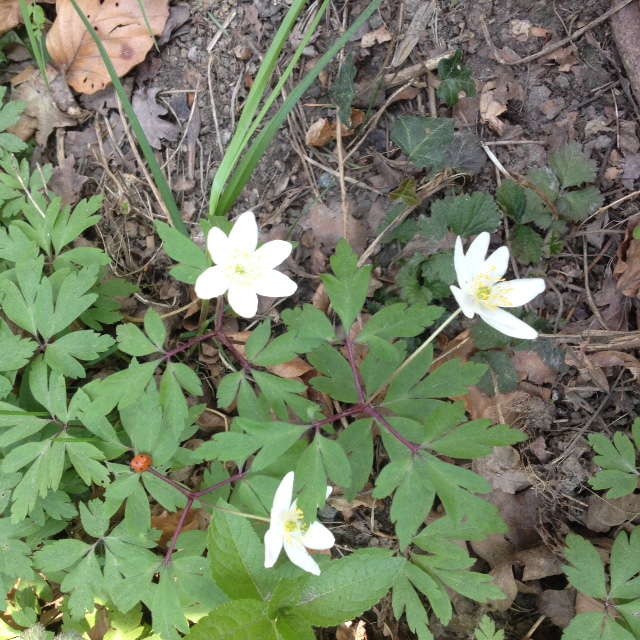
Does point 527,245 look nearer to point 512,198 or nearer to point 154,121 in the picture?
point 512,198

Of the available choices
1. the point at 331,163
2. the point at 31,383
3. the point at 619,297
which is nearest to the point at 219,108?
the point at 331,163

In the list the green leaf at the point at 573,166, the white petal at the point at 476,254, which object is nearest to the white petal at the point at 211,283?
the white petal at the point at 476,254

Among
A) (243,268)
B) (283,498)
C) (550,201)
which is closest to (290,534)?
(283,498)

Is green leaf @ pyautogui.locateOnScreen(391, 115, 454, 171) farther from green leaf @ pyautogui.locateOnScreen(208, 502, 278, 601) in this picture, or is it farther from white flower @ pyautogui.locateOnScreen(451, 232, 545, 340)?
green leaf @ pyautogui.locateOnScreen(208, 502, 278, 601)

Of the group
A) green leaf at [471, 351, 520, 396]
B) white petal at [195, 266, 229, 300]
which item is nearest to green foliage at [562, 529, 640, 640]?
green leaf at [471, 351, 520, 396]

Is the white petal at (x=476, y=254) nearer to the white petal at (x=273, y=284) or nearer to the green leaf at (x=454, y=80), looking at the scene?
the white petal at (x=273, y=284)

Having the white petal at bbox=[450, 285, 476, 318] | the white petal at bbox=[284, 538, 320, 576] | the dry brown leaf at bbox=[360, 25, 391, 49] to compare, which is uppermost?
the dry brown leaf at bbox=[360, 25, 391, 49]
